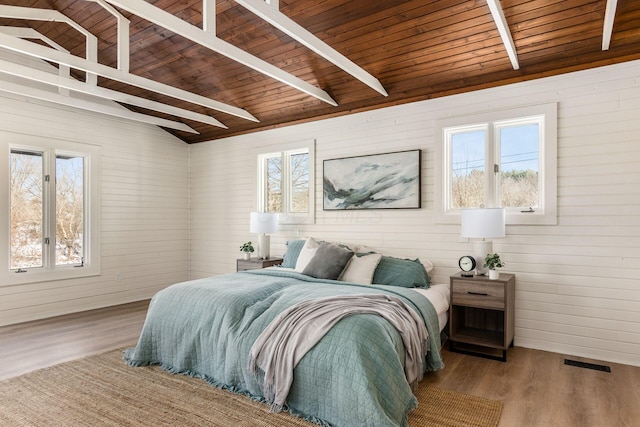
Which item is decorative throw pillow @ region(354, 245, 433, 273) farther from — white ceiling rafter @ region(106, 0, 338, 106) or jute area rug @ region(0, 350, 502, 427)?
white ceiling rafter @ region(106, 0, 338, 106)

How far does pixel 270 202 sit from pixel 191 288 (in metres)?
2.72

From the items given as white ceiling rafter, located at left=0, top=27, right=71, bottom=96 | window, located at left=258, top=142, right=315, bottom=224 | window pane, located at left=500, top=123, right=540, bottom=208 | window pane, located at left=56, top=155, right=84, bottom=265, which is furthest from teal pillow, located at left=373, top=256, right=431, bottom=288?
white ceiling rafter, located at left=0, top=27, right=71, bottom=96

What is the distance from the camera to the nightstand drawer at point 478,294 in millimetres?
3486

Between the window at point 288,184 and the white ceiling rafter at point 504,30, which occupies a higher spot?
the white ceiling rafter at point 504,30

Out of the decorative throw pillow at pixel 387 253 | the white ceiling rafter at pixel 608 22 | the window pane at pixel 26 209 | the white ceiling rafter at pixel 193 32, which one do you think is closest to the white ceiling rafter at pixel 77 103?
the window pane at pixel 26 209

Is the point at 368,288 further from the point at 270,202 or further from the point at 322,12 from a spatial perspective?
the point at 270,202

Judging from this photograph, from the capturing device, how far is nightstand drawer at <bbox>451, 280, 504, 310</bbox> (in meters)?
3.49

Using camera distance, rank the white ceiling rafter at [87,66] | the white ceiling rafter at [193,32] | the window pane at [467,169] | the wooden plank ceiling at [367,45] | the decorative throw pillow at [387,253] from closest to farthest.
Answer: the white ceiling rafter at [193,32]
the wooden plank ceiling at [367,45]
the white ceiling rafter at [87,66]
the window pane at [467,169]
the decorative throw pillow at [387,253]

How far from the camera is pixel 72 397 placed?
2.75 metres

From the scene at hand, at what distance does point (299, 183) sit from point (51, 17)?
349cm

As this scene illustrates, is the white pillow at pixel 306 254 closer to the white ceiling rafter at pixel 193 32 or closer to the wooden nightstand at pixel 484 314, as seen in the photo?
the wooden nightstand at pixel 484 314

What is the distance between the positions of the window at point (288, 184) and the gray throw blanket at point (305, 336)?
266cm

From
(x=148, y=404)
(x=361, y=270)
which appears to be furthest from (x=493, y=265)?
(x=148, y=404)

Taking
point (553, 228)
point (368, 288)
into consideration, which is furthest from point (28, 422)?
point (553, 228)
